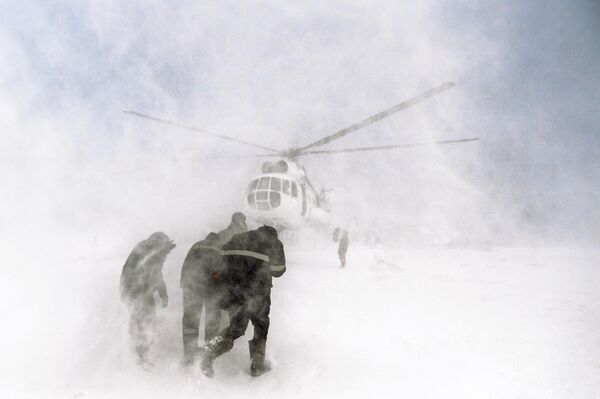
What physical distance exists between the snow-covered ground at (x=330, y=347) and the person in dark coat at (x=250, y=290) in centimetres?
30

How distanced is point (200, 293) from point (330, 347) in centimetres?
194

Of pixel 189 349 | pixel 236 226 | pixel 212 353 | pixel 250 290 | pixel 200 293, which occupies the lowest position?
pixel 189 349

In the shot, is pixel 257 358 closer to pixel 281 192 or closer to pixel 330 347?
pixel 330 347

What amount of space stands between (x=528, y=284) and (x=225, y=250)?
11.0 meters

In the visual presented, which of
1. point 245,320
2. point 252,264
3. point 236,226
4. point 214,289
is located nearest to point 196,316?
point 214,289

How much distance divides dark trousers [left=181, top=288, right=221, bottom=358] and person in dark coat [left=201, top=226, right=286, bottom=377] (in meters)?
0.25

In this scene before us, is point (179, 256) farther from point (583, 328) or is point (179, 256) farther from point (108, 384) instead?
point (583, 328)

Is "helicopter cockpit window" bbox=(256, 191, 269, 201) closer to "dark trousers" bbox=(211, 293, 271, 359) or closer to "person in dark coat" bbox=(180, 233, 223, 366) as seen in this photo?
"person in dark coat" bbox=(180, 233, 223, 366)

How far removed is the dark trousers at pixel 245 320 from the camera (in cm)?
375

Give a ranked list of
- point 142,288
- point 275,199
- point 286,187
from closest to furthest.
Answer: point 142,288 < point 275,199 < point 286,187

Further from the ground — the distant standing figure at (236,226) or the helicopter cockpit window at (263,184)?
the helicopter cockpit window at (263,184)

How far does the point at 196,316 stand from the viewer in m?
4.17

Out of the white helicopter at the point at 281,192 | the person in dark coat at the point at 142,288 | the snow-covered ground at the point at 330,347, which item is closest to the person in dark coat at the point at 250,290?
the snow-covered ground at the point at 330,347

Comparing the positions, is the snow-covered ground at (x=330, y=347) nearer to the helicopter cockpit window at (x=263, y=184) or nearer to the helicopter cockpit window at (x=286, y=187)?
the helicopter cockpit window at (x=263, y=184)
